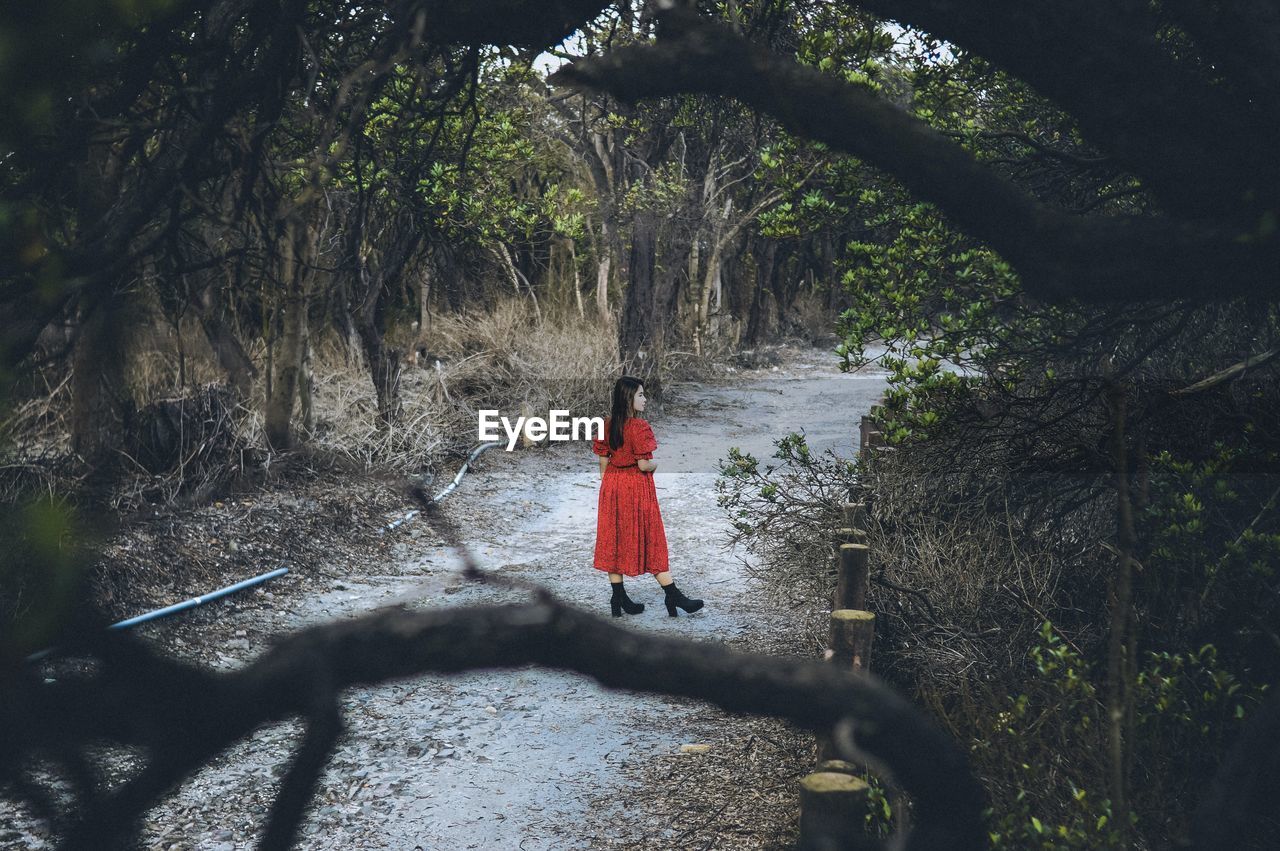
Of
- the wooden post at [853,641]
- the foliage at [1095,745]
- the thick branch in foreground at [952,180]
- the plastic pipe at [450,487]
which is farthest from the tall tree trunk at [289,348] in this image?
the thick branch in foreground at [952,180]

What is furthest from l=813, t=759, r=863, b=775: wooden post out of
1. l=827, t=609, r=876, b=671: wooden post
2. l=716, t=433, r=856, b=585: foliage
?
l=716, t=433, r=856, b=585: foliage

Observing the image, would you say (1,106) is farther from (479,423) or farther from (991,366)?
(479,423)

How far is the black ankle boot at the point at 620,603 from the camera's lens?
7.79 m

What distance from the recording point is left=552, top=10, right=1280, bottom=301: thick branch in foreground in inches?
89.0

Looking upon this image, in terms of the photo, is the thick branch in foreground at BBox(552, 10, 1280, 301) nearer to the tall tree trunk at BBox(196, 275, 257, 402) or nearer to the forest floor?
the forest floor

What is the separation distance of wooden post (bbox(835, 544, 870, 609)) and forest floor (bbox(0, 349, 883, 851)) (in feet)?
2.89

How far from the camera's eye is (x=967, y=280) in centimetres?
609

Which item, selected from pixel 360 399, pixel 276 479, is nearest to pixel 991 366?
pixel 276 479

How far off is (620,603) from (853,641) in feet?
12.2

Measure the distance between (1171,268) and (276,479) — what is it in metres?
8.89

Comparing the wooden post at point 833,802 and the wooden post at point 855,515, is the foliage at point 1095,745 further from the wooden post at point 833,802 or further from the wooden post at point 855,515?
the wooden post at point 855,515

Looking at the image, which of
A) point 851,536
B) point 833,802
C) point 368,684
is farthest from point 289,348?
point 368,684

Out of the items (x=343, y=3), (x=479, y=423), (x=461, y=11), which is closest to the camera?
(x=461, y=11)

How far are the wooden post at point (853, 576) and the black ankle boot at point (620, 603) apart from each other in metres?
2.97
